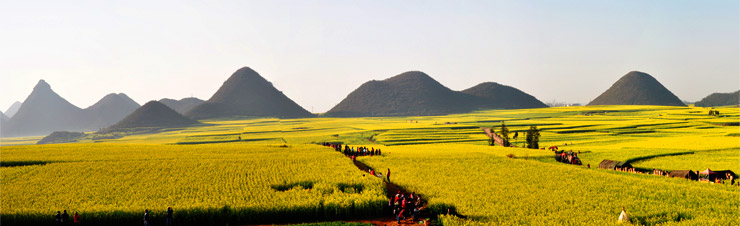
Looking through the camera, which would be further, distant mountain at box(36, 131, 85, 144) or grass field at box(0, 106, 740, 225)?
distant mountain at box(36, 131, 85, 144)

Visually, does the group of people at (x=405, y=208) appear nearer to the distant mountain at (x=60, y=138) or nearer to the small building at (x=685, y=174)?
the small building at (x=685, y=174)

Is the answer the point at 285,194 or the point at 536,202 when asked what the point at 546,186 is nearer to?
the point at 536,202

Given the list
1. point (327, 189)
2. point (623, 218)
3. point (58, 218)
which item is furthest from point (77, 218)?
point (623, 218)

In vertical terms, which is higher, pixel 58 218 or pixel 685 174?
pixel 58 218

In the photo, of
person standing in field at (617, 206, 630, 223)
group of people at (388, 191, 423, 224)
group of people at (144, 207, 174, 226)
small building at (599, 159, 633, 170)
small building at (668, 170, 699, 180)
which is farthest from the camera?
small building at (599, 159, 633, 170)

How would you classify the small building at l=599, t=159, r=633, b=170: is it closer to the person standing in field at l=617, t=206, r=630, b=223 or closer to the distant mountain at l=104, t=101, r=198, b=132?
the person standing in field at l=617, t=206, r=630, b=223

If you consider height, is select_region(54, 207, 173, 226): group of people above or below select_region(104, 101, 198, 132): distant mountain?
below

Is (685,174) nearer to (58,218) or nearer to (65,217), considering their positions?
(65,217)

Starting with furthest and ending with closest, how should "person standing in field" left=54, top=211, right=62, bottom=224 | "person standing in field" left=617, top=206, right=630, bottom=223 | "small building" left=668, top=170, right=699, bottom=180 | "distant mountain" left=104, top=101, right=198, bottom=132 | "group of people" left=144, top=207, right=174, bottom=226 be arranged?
"distant mountain" left=104, top=101, right=198, bottom=132 → "small building" left=668, top=170, right=699, bottom=180 → "group of people" left=144, top=207, right=174, bottom=226 → "person standing in field" left=54, top=211, right=62, bottom=224 → "person standing in field" left=617, top=206, right=630, bottom=223

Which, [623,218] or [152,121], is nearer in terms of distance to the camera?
[623,218]

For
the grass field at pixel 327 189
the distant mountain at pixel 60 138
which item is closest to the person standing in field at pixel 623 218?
the grass field at pixel 327 189

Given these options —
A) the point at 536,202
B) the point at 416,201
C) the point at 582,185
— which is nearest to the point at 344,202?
the point at 416,201

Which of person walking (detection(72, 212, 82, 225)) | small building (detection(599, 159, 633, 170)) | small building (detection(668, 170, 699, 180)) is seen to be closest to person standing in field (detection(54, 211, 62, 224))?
person walking (detection(72, 212, 82, 225))

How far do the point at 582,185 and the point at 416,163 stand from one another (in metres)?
16.2
